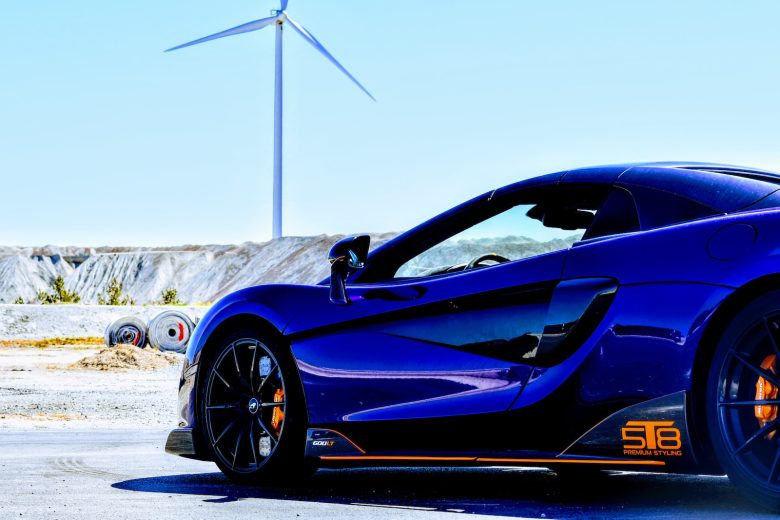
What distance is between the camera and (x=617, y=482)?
20.5ft

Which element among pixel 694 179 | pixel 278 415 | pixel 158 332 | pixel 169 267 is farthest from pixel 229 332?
pixel 169 267

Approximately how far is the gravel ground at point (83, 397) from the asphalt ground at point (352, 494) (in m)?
4.59

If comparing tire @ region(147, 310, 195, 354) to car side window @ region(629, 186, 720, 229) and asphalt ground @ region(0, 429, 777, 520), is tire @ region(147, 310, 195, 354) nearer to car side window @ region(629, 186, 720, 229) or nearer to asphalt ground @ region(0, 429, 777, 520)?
asphalt ground @ region(0, 429, 777, 520)

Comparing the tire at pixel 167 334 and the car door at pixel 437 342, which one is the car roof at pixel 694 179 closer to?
the car door at pixel 437 342

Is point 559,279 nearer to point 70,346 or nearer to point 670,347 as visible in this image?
point 670,347

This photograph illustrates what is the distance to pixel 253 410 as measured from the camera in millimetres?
6043

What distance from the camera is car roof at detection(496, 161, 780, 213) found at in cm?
491

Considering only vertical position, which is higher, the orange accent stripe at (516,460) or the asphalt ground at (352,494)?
the orange accent stripe at (516,460)

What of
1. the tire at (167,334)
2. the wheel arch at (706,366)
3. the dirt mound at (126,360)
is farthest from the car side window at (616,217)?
the tire at (167,334)

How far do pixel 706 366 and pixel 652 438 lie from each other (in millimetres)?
334

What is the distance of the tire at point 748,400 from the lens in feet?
14.6

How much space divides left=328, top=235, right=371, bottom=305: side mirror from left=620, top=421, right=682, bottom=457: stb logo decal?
1.58m

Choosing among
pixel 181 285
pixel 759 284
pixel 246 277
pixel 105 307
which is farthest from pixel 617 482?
pixel 181 285

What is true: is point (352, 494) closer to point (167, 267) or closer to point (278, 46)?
point (278, 46)
